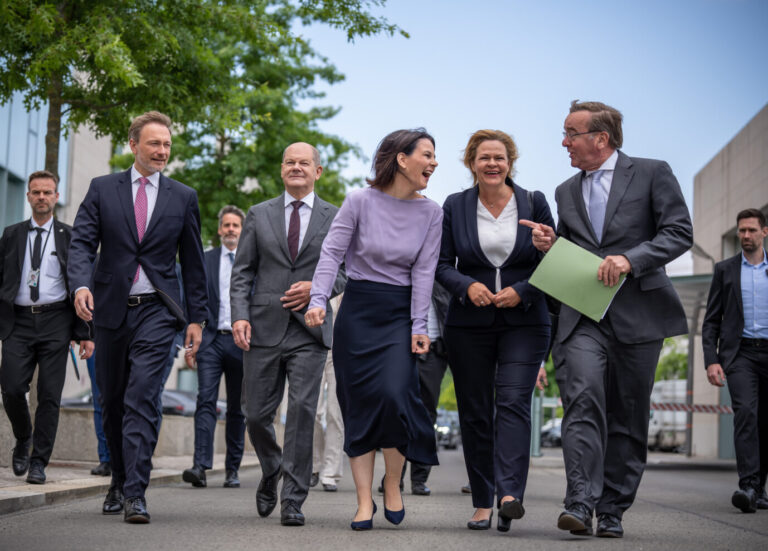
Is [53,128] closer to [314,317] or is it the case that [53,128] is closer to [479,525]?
[314,317]

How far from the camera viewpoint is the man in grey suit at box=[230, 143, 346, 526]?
6422mm

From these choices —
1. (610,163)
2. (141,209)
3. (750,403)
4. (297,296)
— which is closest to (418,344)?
(297,296)

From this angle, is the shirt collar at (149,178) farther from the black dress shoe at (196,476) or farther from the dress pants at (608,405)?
the black dress shoe at (196,476)

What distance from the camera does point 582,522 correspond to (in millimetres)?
5398

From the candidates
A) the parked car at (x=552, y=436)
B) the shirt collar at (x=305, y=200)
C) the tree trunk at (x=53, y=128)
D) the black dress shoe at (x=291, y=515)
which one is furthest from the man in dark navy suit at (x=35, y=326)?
the parked car at (x=552, y=436)

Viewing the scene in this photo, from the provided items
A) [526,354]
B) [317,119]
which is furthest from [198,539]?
[317,119]

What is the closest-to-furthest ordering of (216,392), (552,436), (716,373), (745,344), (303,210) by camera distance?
(303,210), (745,344), (716,373), (216,392), (552,436)

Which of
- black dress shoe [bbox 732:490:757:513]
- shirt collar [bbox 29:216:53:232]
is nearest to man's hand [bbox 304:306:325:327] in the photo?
shirt collar [bbox 29:216:53:232]

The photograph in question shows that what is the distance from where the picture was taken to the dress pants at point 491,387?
19.8 ft

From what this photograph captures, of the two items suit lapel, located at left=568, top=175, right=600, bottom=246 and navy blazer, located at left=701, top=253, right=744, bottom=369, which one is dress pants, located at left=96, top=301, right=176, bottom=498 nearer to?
suit lapel, located at left=568, top=175, right=600, bottom=246

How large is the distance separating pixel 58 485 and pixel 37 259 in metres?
1.86

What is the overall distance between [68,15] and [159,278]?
6.41m

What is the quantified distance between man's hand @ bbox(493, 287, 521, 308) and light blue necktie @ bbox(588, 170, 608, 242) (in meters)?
0.57

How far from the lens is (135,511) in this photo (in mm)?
5957
